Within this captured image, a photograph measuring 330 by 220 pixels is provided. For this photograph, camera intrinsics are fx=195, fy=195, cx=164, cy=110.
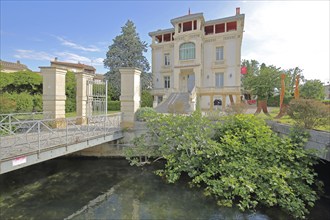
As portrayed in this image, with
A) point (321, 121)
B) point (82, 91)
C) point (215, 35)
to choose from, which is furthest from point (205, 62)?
point (321, 121)

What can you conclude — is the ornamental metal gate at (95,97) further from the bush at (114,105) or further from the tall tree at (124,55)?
the tall tree at (124,55)

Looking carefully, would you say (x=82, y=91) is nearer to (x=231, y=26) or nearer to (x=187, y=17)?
(x=187, y=17)

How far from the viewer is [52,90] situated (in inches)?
358

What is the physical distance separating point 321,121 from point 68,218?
8.14 metres

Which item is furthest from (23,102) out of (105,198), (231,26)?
(231,26)

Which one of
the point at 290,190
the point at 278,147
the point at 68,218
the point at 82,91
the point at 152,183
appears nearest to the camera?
the point at 68,218

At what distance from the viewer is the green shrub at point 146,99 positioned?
21703 mm

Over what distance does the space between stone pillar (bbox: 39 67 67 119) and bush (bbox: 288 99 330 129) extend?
9.99m

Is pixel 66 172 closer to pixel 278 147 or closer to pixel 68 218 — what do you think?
pixel 68 218

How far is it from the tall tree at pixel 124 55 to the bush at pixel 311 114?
18.0 metres

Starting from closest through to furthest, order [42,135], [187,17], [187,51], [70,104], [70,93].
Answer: [42,135] < [70,104] < [70,93] < [187,17] < [187,51]

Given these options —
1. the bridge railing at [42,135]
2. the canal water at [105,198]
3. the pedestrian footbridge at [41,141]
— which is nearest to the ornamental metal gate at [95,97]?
the bridge railing at [42,135]

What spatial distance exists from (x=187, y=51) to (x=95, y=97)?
43.8ft

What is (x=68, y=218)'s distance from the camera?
16.3 ft
